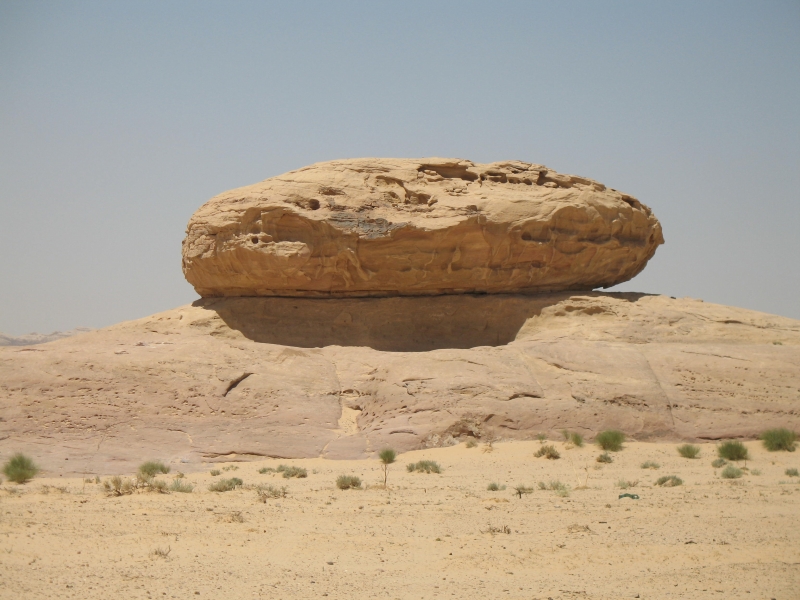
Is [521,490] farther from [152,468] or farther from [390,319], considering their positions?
[390,319]

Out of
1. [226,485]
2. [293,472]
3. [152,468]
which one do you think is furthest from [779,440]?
[152,468]

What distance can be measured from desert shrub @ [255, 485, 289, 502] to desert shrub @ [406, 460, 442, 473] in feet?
7.37

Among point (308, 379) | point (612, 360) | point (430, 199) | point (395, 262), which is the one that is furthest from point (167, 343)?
point (612, 360)

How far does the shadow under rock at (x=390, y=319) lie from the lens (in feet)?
58.9

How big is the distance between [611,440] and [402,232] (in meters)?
6.51

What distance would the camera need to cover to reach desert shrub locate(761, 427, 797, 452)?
13.4m

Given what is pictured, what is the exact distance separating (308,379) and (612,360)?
5.51 m

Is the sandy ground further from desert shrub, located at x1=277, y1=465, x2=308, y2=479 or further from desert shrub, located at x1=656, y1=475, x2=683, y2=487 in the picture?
desert shrub, located at x1=277, y1=465, x2=308, y2=479

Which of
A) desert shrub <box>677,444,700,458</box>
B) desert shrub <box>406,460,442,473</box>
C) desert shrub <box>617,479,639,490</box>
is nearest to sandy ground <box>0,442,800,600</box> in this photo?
desert shrub <box>617,479,639,490</box>

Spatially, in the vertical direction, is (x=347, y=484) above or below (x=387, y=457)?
above

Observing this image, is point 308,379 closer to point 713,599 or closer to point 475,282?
point 475,282

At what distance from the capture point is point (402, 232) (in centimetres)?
1773

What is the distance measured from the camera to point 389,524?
834cm

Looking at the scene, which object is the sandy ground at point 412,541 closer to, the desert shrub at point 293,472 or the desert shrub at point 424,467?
the desert shrub at point 293,472
